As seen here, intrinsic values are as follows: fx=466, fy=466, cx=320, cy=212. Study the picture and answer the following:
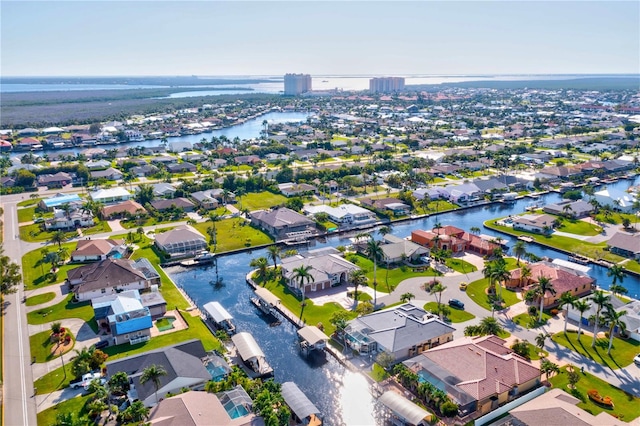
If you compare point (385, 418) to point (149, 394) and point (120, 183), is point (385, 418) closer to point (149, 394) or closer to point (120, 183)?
point (149, 394)

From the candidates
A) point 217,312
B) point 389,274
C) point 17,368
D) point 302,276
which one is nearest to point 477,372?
point 302,276

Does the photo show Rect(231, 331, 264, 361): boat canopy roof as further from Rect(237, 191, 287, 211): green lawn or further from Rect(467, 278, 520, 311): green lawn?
Rect(237, 191, 287, 211): green lawn

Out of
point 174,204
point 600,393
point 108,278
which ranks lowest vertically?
point 600,393

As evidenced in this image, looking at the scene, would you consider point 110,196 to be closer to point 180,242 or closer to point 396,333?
point 180,242

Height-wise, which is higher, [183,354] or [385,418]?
[183,354]

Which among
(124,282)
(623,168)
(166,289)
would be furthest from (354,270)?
(623,168)

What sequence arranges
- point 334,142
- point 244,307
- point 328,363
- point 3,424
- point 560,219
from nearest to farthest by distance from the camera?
point 3,424
point 328,363
point 244,307
point 560,219
point 334,142

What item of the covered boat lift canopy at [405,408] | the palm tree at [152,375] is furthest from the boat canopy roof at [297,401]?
the palm tree at [152,375]

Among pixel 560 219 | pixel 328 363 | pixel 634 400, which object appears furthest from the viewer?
pixel 560 219
